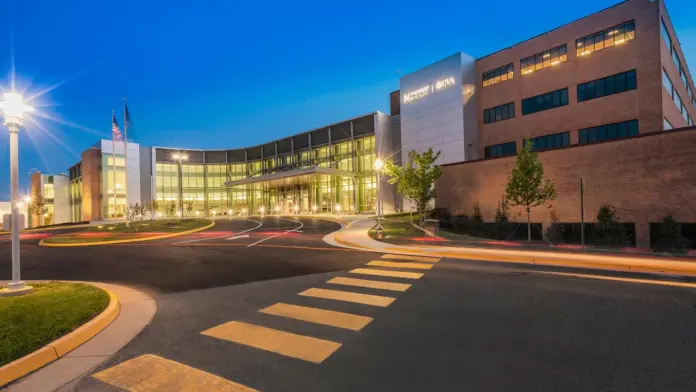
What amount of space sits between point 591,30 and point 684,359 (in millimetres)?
34887

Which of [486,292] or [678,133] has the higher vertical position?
[678,133]

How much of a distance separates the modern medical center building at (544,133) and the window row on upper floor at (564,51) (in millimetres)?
90

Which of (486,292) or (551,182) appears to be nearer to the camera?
(486,292)

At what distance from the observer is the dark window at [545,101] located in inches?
1214

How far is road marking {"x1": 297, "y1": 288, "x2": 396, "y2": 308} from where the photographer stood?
275 inches

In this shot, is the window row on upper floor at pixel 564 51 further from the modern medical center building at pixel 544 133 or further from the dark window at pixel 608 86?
the dark window at pixel 608 86

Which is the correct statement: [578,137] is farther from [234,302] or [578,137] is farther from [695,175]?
[234,302]

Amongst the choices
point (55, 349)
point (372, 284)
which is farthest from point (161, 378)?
point (372, 284)

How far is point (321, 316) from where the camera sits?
20.2 feet

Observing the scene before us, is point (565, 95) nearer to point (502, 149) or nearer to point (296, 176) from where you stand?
point (502, 149)

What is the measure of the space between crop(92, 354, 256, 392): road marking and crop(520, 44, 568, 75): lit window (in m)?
38.1

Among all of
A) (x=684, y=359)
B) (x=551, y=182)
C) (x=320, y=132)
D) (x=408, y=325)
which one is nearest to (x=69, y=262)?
(x=408, y=325)

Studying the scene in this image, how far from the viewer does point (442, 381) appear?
12.5 feet

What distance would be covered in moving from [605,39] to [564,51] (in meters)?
3.20
